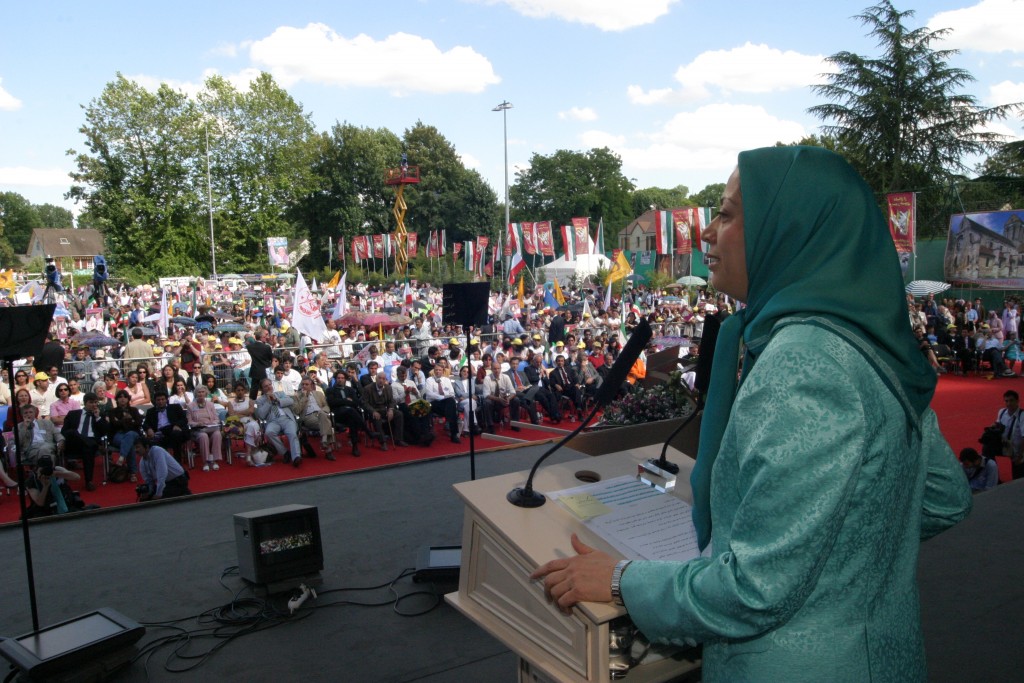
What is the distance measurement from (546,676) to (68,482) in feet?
26.9

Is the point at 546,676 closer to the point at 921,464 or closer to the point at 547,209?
the point at 921,464

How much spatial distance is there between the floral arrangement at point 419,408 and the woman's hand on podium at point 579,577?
899cm

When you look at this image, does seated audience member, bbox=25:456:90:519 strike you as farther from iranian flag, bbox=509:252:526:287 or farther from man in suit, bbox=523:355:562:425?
iranian flag, bbox=509:252:526:287

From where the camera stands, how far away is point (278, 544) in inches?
151

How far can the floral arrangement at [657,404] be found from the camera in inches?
123

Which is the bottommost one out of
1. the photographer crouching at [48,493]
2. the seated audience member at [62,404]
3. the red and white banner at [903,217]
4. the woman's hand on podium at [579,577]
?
the photographer crouching at [48,493]

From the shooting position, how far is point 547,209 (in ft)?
191

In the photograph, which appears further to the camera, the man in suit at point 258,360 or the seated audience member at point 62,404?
the man in suit at point 258,360

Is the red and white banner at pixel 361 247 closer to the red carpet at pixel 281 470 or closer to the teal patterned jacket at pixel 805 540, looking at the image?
the red carpet at pixel 281 470

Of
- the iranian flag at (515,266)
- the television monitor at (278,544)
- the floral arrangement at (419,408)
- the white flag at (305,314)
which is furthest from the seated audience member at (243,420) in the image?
the iranian flag at (515,266)

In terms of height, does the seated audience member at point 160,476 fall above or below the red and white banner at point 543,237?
below

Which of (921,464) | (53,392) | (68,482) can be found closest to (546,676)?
(921,464)

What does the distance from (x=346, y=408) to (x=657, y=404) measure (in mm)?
7144

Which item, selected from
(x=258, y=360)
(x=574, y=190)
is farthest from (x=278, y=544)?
(x=574, y=190)
